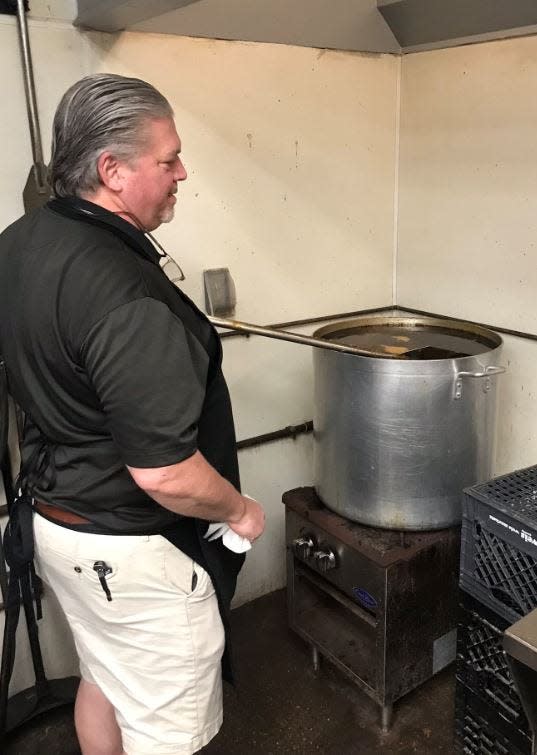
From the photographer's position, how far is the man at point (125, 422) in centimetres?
95

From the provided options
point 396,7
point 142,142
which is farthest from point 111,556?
point 396,7

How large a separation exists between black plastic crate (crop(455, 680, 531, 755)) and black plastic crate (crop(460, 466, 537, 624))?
23cm

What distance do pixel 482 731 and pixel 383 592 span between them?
0.34m

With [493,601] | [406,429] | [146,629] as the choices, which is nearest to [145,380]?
[146,629]

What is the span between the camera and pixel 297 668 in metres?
1.84

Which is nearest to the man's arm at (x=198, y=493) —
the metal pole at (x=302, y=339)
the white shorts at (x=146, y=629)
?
the white shorts at (x=146, y=629)

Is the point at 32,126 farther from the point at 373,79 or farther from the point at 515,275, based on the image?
the point at 515,275

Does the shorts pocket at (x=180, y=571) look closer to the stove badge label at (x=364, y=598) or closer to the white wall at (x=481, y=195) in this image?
the stove badge label at (x=364, y=598)

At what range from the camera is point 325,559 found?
5.36 ft

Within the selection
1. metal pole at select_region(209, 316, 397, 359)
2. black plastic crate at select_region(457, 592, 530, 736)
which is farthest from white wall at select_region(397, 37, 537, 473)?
black plastic crate at select_region(457, 592, 530, 736)

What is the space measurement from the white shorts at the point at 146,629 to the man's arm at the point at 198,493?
117 mm

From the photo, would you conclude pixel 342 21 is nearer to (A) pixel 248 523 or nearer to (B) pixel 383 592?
(A) pixel 248 523

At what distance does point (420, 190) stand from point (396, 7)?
502 millimetres

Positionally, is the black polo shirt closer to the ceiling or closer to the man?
the man
